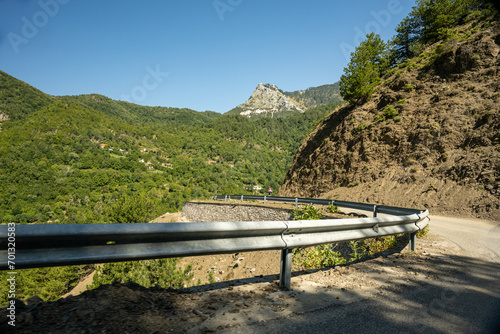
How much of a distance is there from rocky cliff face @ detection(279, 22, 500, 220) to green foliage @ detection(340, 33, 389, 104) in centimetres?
115

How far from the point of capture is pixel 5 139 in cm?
16500

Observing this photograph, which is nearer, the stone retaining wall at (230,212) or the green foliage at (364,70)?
the stone retaining wall at (230,212)

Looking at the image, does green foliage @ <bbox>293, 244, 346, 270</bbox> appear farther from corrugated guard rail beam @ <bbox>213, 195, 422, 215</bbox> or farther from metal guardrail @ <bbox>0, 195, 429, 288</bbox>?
corrugated guard rail beam @ <bbox>213, 195, 422, 215</bbox>

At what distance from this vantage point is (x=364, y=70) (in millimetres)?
28438

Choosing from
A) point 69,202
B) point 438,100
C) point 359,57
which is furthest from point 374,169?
point 69,202

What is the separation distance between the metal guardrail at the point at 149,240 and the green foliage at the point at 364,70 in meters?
27.4

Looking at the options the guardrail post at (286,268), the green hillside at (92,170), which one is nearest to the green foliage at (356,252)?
the guardrail post at (286,268)

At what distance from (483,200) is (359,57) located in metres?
21.0

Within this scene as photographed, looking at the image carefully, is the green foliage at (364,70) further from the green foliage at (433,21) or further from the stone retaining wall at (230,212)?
the stone retaining wall at (230,212)

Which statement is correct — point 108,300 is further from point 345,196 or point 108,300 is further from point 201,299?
point 345,196

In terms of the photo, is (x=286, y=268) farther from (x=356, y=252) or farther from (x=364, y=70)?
(x=364, y=70)

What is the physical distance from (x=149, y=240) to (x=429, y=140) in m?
21.1

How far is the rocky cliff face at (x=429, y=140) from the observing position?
14781 mm

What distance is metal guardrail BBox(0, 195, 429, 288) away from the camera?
77.2 inches
